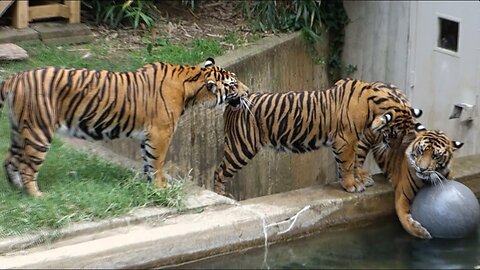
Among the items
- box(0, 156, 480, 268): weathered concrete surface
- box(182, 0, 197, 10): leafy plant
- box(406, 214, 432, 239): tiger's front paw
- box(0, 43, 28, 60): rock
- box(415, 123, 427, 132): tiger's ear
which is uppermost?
box(182, 0, 197, 10): leafy plant

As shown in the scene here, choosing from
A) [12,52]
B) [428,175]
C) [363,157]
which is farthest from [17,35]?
[428,175]

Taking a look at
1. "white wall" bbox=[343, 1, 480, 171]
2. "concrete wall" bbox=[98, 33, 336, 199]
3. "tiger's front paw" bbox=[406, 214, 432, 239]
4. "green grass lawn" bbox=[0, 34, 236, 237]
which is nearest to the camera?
"green grass lawn" bbox=[0, 34, 236, 237]

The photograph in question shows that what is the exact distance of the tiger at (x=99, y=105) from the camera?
689 cm

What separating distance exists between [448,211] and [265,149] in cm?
299

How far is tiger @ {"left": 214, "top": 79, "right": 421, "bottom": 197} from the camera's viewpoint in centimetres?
762

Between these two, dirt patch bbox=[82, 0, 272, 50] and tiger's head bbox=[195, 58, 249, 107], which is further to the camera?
dirt patch bbox=[82, 0, 272, 50]

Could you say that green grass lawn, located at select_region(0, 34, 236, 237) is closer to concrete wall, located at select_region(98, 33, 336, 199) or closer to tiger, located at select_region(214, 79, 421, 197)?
concrete wall, located at select_region(98, 33, 336, 199)

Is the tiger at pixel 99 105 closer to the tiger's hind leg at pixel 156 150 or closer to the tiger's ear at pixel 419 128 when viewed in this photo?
the tiger's hind leg at pixel 156 150

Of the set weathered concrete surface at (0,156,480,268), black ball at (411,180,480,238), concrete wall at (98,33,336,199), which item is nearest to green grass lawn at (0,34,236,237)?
weathered concrete surface at (0,156,480,268)

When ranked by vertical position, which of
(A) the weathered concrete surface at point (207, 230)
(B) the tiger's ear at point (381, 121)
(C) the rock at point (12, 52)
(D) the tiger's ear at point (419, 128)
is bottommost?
(A) the weathered concrete surface at point (207, 230)

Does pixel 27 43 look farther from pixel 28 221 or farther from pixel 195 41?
pixel 28 221

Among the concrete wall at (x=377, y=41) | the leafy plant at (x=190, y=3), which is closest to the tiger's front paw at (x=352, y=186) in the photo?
the concrete wall at (x=377, y=41)

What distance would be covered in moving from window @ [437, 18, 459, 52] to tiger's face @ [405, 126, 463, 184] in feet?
7.84

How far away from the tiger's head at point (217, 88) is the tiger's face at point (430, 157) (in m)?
1.29
